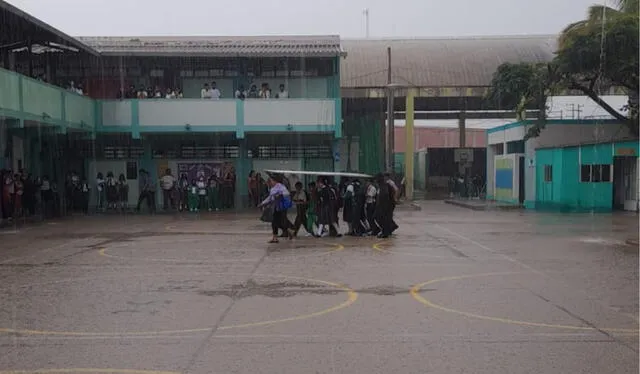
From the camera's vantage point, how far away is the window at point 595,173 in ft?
86.3

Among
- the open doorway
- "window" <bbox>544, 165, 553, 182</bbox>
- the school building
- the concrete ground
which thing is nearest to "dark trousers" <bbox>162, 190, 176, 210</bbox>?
the concrete ground

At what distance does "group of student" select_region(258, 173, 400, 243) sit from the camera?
53.6ft

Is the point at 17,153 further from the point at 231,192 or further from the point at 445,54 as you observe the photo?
the point at 445,54

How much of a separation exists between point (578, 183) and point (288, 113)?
12.0 meters

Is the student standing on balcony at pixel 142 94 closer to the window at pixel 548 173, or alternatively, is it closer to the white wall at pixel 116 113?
the white wall at pixel 116 113

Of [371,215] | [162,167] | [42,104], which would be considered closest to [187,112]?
A: [162,167]

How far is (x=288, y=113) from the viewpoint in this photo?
92.5 ft

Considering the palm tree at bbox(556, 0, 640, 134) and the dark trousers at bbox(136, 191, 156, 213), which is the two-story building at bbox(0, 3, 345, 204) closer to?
the dark trousers at bbox(136, 191, 156, 213)

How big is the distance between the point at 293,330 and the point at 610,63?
22.3 metres

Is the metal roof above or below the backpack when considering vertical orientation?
above

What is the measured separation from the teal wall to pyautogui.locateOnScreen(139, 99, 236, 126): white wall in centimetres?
1341

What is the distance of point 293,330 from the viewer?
23.1ft

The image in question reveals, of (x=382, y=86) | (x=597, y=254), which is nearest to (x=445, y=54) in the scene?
(x=382, y=86)

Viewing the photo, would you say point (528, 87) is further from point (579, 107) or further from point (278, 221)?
point (278, 221)
